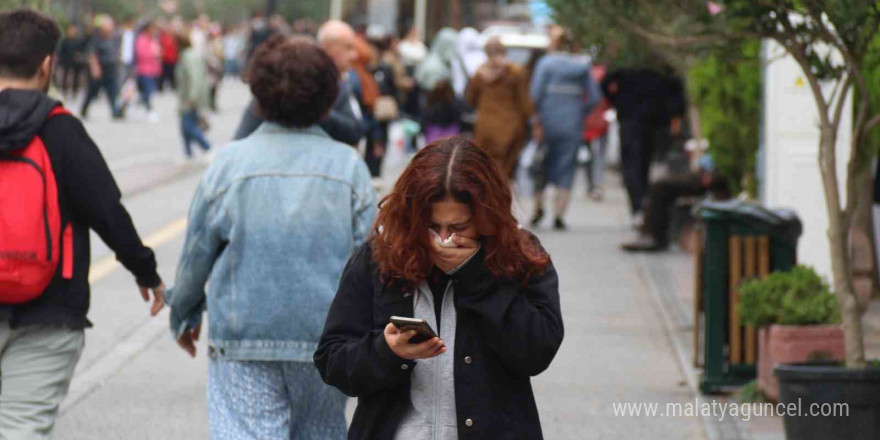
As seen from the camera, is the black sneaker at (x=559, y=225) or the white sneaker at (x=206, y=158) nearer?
the black sneaker at (x=559, y=225)

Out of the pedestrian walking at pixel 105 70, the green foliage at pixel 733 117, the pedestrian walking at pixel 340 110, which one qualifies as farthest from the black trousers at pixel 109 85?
→ the pedestrian walking at pixel 340 110

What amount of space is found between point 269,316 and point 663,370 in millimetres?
3863

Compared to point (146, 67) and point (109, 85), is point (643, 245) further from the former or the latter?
point (146, 67)

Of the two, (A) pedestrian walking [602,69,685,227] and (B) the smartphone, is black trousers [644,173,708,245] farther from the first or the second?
(B) the smartphone

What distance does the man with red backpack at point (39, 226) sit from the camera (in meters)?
4.09

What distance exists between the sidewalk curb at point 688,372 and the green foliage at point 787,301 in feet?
1.55

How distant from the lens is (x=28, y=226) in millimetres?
4082

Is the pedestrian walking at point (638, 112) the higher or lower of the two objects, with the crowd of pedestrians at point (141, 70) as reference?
higher

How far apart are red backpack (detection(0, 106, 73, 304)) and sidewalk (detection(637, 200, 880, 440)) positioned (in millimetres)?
3135

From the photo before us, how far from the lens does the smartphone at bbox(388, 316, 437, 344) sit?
3.01 metres

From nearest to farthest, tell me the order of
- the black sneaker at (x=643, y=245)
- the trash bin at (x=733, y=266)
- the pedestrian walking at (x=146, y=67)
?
the trash bin at (x=733, y=266) → the black sneaker at (x=643, y=245) → the pedestrian walking at (x=146, y=67)

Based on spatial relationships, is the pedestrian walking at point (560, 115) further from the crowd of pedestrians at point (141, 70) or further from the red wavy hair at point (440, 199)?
the red wavy hair at point (440, 199)

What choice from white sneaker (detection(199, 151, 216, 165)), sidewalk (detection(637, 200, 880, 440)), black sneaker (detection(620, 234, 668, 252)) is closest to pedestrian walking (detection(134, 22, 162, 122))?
white sneaker (detection(199, 151, 216, 165))

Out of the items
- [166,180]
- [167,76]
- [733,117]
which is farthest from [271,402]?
[167,76]
